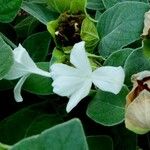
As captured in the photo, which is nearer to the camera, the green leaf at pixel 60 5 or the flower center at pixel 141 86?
the flower center at pixel 141 86

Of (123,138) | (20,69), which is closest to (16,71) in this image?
(20,69)

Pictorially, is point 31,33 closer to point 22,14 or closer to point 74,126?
point 22,14

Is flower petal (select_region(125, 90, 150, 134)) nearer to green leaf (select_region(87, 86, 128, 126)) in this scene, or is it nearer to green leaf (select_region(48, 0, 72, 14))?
green leaf (select_region(87, 86, 128, 126))

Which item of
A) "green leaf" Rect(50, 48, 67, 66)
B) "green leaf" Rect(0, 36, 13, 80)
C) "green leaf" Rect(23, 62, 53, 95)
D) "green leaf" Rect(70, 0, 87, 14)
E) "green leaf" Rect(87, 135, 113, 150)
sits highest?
"green leaf" Rect(0, 36, 13, 80)

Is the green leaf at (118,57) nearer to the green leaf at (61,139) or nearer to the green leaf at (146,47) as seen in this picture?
the green leaf at (146,47)

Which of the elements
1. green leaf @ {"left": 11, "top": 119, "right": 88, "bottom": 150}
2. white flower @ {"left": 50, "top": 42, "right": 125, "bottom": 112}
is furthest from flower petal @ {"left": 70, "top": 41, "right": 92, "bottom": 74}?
green leaf @ {"left": 11, "top": 119, "right": 88, "bottom": 150}

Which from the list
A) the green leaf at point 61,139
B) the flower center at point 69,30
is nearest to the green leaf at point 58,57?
the flower center at point 69,30
